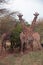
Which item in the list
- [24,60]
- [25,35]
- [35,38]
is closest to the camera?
[24,60]

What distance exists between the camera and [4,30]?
95.4 feet

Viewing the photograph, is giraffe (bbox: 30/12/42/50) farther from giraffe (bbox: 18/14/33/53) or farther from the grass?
the grass

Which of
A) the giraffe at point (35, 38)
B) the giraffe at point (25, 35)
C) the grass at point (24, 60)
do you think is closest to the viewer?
the grass at point (24, 60)

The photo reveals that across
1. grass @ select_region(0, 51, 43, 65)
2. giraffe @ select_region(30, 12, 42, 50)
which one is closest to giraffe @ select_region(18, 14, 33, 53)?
giraffe @ select_region(30, 12, 42, 50)

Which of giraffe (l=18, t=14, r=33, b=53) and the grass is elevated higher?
giraffe (l=18, t=14, r=33, b=53)

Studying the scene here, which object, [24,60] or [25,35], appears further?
[25,35]

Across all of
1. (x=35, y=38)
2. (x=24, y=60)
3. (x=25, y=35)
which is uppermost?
(x=25, y=35)

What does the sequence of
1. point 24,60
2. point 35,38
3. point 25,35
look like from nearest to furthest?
1. point 24,60
2. point 25,35
3. point 35,38

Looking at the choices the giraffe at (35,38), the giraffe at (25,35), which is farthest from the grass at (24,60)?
the giraffe at (35,38)

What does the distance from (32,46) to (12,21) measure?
391 centimetres

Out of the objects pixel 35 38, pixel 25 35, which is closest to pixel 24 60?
pixel 25 35

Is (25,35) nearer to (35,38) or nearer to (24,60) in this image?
(35,38)

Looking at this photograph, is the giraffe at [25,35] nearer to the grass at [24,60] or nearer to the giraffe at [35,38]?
the giraffe at [35,38]

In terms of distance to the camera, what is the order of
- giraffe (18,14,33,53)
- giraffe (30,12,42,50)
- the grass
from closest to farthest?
the grass
giraffe (18,14,33,53)
giraffe (30,12,42,50)
